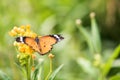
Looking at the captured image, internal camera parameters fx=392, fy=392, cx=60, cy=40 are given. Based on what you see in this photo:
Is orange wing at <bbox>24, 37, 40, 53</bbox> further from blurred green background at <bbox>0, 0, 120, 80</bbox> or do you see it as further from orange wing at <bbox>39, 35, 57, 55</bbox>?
blurred green background at <bbox>0, 0, 120, 80</bbox>

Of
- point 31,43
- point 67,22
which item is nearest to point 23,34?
point 31,43

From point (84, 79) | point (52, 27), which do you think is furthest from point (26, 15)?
point (84, 79)

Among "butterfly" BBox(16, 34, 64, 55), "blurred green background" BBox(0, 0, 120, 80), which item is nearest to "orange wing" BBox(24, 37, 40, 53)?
"butterfly" BBox(16, 34, 64, 55)

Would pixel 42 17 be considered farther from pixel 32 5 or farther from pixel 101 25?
pixel 101 25

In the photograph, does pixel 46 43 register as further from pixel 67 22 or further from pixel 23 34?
pixel 67 22

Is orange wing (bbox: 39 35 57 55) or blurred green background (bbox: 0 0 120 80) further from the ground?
blurred green background (bbox: 0 0 120 80)

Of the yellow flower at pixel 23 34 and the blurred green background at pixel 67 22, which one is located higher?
the blurred green background at pixel 67 22

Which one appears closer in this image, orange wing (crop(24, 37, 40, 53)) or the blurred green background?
orange wing (crop(24, 37, 40, 53))

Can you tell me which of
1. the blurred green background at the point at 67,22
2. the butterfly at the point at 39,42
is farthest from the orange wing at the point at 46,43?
the blurred green background at the point at 67,22

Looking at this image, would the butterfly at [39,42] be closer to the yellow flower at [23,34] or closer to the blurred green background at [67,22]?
the yellow flower at [23,34]

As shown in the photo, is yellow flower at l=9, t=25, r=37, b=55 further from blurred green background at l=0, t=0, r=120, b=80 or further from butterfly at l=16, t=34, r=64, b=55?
blurred green background at l=0, t=0, r=120, b=80

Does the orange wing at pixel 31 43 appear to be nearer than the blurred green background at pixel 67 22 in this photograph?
Yes
